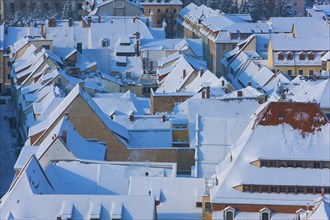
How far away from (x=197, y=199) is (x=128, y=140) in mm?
15685

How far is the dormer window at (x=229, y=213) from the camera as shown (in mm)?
54781

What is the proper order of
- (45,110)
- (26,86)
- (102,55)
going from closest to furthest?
1. (45,110)
2. (26,86)
3. (102,55)

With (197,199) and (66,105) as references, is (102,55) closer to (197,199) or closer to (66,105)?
(66,105)

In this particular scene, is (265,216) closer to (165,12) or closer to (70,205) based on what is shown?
(70,205)

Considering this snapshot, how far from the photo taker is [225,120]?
66000 mm

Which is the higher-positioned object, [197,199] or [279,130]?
[279,130]

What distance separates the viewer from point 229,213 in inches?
2164

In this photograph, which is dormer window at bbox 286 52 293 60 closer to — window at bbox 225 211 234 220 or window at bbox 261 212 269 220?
window at bbox 261 212 269 220

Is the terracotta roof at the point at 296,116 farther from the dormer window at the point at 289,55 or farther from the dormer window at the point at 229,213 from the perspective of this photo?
the dormer window at the point at 289,55

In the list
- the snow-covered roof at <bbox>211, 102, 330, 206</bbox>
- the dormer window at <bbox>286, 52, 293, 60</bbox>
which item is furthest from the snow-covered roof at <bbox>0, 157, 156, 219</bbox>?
the dormer window at <bbox>286, 52, 293, 60</bbox>

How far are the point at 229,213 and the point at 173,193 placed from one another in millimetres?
3725

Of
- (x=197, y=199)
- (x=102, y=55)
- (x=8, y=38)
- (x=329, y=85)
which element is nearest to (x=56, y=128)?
(x=197, y=199)

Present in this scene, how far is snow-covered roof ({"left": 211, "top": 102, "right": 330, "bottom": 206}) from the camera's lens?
55.0 m

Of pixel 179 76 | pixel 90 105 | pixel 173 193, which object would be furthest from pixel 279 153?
pixel 179 76
